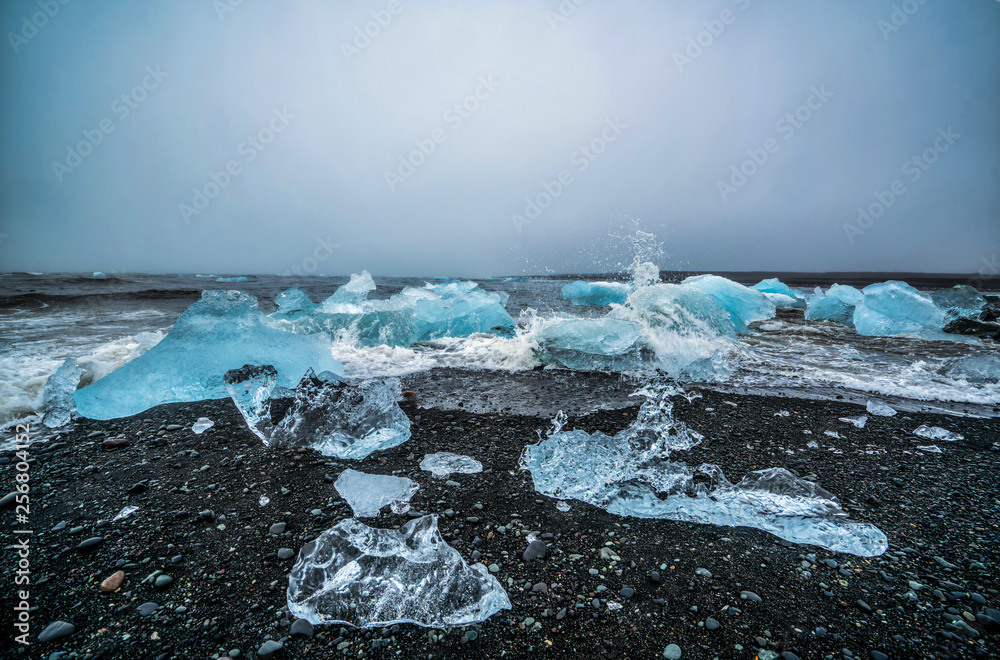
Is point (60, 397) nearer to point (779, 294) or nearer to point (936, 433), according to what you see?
point (936, 433)

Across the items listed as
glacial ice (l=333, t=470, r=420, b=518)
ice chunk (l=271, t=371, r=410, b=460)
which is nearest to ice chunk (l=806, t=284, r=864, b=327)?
ice chunk (l=271, t=371, r=410, b=460)

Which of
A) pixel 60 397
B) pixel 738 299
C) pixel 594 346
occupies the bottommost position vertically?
pixel 60 397

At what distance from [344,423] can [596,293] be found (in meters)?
12.5

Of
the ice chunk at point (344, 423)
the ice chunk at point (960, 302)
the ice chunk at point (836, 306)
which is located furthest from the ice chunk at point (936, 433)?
the ice chunk at point (960, 302)

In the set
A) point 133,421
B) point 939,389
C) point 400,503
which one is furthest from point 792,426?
point 133,421

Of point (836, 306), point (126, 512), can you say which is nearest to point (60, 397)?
point (126, 512)

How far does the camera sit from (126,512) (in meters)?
1.82

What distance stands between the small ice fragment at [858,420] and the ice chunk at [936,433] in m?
0.27

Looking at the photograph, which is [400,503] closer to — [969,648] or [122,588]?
[122,588]

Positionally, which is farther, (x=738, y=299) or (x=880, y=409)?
(x=738, y=299)

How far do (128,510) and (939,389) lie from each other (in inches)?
245

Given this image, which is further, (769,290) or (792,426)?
(769,290)

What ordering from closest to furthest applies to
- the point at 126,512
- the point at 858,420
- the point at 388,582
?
1. the point at 388,582
2. the point at 126,512
3. the point at 858,420

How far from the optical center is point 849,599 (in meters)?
1.36
